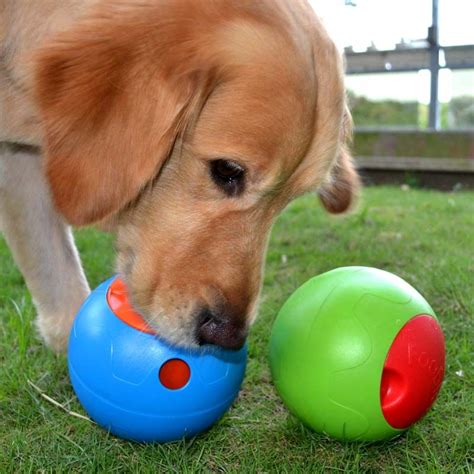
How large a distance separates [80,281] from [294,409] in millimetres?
1206

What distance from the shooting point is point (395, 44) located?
9.55 m

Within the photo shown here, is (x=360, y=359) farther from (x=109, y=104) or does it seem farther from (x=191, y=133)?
(x=109, y=104)

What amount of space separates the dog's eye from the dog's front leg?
0.97m

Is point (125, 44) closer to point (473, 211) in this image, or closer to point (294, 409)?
point (294, 409)

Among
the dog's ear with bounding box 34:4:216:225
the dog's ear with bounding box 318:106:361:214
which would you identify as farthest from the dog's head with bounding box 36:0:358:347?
the dog's ear with bounding box 318:106:361:214

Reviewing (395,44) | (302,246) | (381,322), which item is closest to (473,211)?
(302,246)

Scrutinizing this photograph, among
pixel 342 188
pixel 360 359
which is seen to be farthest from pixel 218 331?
pixel 342 188

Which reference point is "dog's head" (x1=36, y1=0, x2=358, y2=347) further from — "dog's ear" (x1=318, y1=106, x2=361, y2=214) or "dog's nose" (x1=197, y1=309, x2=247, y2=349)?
"dog's ear" (x1=318, y1=106, x2=361, y2=214)

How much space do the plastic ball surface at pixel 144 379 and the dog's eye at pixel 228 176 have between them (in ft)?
1.59

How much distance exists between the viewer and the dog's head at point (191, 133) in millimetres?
1969

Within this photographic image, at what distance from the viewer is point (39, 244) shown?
9.48 ft

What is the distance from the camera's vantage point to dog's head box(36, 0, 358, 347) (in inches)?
77.5

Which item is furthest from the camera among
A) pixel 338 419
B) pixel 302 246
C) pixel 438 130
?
pixel 438 130

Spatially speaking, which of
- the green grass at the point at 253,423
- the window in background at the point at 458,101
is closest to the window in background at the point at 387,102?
the window in background at the point at 458,101
